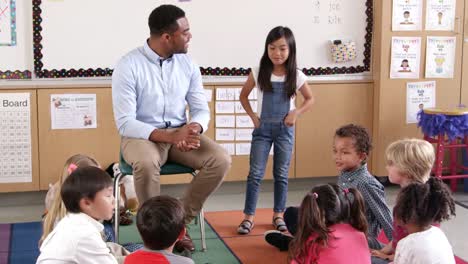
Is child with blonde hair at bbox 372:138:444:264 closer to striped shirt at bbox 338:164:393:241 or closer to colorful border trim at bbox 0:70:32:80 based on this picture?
striped shirt at bbox 338:164:393:241

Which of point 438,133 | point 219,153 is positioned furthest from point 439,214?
point 438,133

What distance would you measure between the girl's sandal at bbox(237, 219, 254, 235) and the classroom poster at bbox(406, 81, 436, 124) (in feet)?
5.27

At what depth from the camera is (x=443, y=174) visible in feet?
15.6

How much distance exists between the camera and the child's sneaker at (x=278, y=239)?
3283 millimetres

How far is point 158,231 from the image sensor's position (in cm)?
201

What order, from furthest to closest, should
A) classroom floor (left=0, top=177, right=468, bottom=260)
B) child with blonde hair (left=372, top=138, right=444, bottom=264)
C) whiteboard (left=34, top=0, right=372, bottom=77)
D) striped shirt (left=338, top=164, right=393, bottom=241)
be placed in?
1. whiteboard (left=34, top=0, right=372, bottom=77)
2. classroom floor (left=0, top=177, right=468, bottom=260)
3. striped shirt (left=338, top=164, right=393, bottom=241)
4. child with blonde hair (left=372, top=138, right=444, bottom=264)

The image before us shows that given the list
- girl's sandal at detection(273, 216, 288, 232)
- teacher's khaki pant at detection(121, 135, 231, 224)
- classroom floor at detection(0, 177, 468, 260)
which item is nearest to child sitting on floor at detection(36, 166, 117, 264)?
teacher's khaki pant at detection(121, 135, 231, 224)

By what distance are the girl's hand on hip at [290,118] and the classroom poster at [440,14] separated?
153cm

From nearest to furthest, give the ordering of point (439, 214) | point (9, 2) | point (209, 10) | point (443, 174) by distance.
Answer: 1. point (439, 214)
2. point (9, 2)
3. point (209, 10)
4. point (443, 174)

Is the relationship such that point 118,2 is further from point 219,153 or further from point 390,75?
point 390,75

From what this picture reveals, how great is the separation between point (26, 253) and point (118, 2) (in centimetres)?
170

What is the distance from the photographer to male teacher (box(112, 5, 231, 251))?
124 inches

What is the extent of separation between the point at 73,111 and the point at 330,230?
2.38 m

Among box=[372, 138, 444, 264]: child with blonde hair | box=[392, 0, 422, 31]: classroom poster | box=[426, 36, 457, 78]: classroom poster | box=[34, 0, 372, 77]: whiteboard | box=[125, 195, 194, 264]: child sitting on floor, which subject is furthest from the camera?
box=[426, 36, 457, 78]: classroom poster
